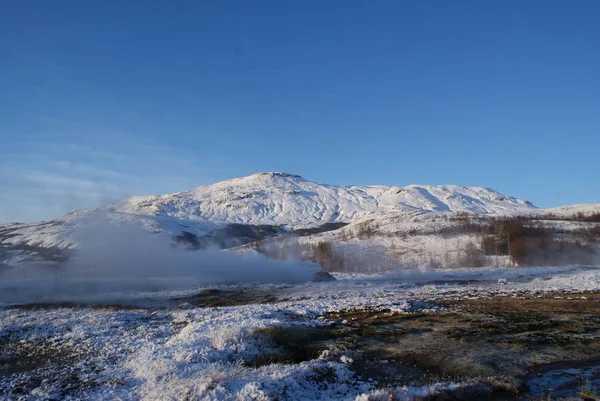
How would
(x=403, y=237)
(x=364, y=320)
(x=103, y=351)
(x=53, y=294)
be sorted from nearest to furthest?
(x=103, y=351) → (x=364, y=320) → (x=53, y=294) → (x=403, y=237)

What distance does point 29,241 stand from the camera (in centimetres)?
15262

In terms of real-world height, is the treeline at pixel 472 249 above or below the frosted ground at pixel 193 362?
above

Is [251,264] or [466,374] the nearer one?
[466,374]

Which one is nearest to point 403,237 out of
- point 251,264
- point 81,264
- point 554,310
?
point 251,264

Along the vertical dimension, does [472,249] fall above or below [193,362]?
above

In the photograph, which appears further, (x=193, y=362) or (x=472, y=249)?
(x=472, y=249)

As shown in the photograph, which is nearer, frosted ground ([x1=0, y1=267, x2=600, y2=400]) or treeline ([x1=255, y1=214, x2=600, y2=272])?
frosted ground ([x1=0, y1=267, x2=600, y2=400])

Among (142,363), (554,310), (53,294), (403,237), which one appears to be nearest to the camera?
(142,363)

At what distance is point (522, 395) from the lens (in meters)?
11.3

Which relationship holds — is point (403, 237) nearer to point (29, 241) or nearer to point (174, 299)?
point (174, 299)

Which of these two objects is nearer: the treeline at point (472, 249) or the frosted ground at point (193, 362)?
the frosted ground at point (193, 362)

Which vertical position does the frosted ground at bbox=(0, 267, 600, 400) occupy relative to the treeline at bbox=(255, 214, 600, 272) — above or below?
below

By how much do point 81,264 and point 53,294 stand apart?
3200 centimetres

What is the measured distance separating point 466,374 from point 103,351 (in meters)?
12.0
